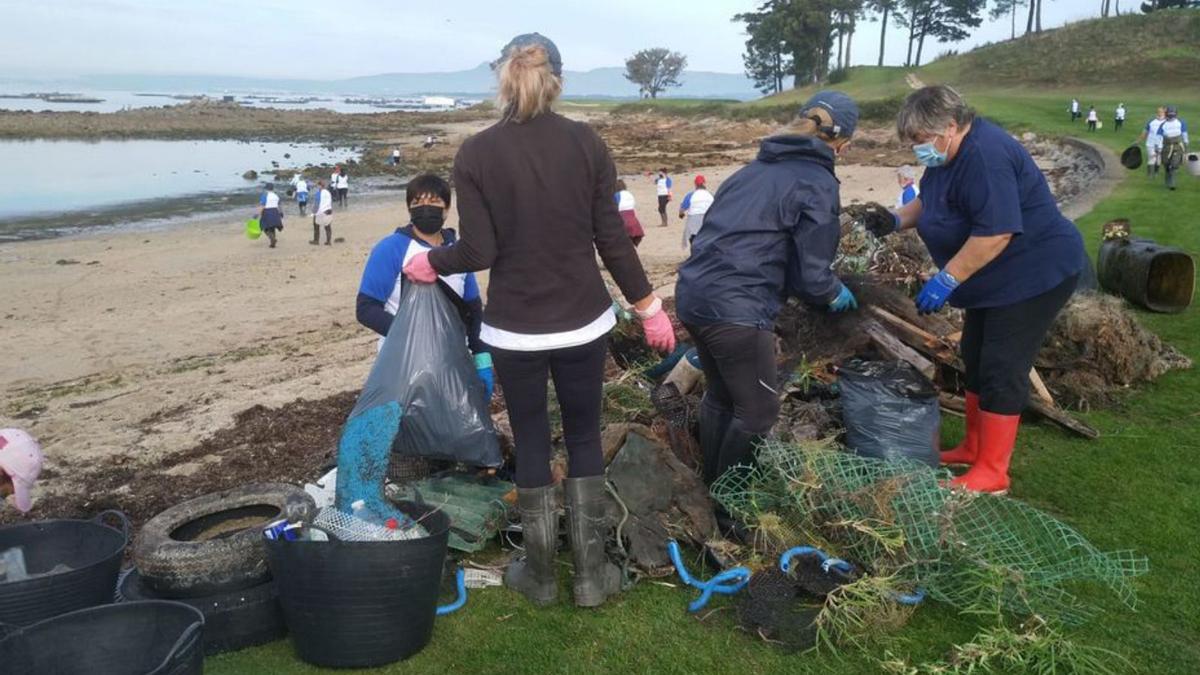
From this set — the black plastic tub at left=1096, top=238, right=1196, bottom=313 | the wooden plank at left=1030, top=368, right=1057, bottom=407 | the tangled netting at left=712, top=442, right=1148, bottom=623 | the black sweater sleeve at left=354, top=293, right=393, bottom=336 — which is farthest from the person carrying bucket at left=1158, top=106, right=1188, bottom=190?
the black sweater sleeve at left=354, top=293, right=393, bottom=336

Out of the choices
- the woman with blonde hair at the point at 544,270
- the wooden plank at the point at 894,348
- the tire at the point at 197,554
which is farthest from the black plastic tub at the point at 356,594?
the wooden plank at the point at 894,348

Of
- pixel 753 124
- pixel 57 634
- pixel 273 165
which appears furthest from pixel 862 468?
pixel 753 124

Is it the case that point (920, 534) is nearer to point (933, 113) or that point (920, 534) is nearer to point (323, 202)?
point (933, 113)

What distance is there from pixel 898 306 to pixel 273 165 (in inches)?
1769

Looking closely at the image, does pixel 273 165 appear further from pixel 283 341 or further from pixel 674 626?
pixel 674 626

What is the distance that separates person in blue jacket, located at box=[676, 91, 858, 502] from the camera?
12.7 feet

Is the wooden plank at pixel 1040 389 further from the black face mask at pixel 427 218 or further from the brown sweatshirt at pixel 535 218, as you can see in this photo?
the black face mask at pixel 427 218

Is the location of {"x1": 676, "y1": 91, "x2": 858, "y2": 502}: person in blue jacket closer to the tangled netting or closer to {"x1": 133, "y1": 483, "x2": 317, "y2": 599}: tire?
the tangled netting

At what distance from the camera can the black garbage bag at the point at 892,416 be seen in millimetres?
4465

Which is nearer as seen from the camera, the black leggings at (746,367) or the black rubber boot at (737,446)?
the black leggings at (746,367)

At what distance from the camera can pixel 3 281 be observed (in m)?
17.8

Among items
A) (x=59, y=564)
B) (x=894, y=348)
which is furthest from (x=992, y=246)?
(x=59, y=564)

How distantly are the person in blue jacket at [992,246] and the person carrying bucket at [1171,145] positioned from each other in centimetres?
1716

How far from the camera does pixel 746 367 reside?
153 inches
